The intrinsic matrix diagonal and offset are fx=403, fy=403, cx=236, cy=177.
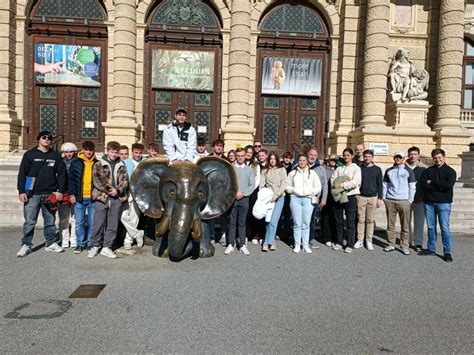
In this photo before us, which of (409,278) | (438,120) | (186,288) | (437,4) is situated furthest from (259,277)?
(437,4)

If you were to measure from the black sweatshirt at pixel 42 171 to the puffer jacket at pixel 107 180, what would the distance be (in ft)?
2.29

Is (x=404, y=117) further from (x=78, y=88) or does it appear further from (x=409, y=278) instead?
(x=78, y=88)

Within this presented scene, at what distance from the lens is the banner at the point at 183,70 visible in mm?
16859

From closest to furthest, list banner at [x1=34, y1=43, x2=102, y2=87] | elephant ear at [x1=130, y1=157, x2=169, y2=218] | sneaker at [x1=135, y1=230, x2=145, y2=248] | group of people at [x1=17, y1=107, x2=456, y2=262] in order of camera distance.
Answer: elephant ear at [x1=130, y1=157, x2=169, y2=218] → group of people at [x1=17, y1=107, x2=456, y2=262] → sneaker at [x1=135, y1=230, x2=145, y2=248] → banner at [x1=34, y1=43, x2=102, y2=87]

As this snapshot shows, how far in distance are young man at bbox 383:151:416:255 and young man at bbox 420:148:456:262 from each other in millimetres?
356

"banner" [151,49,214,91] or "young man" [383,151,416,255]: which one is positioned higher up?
"banner" [151,49,214,91]

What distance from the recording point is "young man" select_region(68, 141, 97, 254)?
23.7 ft

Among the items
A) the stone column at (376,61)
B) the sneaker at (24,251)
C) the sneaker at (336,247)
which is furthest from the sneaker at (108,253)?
the stone column at (376,61)

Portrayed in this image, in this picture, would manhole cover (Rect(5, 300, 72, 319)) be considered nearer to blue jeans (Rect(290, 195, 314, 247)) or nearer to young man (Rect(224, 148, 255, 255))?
young man (Rect(224, 148, 255, 255))

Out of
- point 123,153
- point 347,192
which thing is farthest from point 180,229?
point 347,192

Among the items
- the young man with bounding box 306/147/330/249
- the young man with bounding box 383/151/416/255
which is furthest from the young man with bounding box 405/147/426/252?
the young man with bounding box 306/147/330/249

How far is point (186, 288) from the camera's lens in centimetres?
543

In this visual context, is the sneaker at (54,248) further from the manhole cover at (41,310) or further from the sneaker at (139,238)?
the manhole cover at (41,310)

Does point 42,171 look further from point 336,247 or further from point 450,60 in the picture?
point 450,60
